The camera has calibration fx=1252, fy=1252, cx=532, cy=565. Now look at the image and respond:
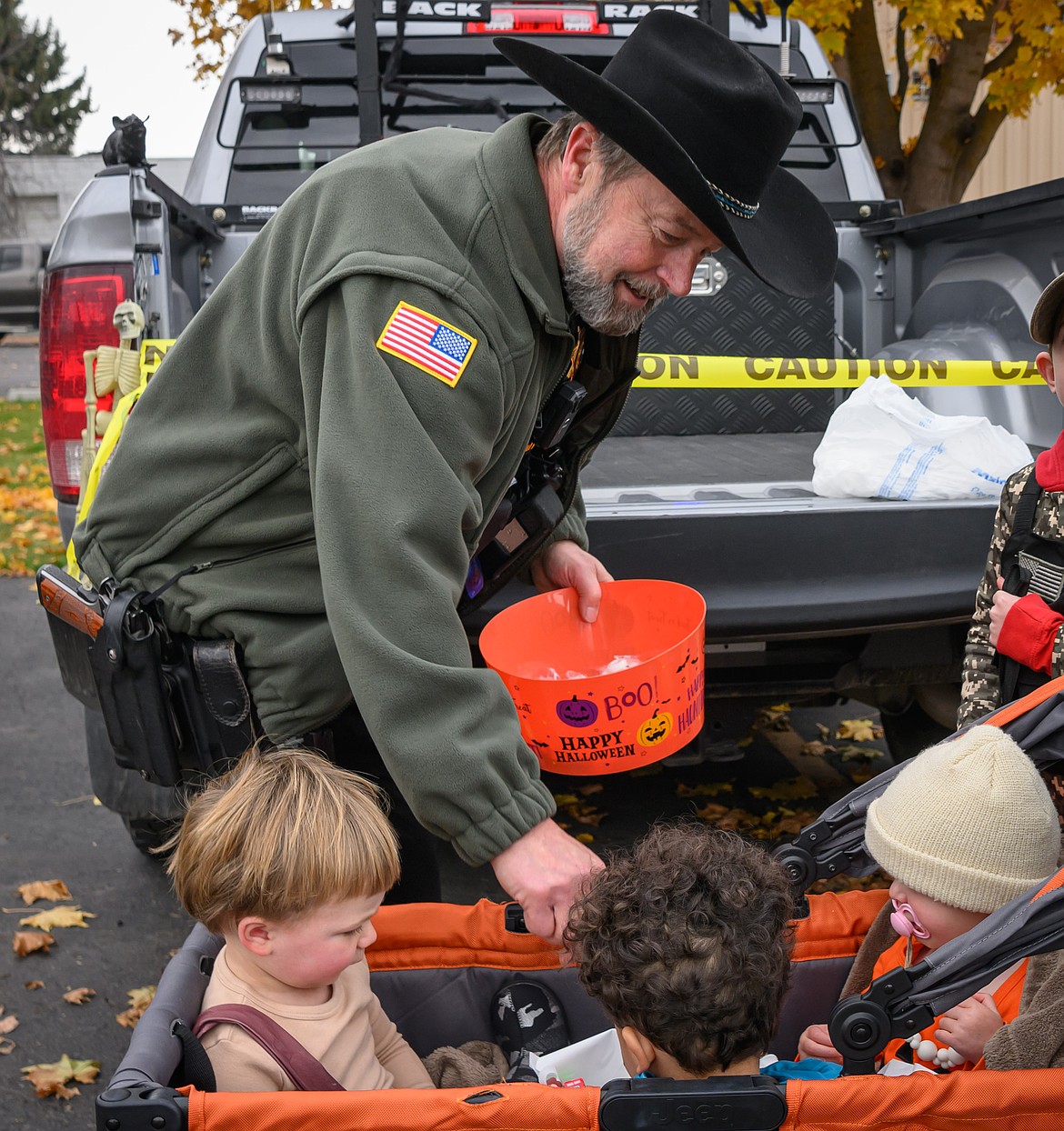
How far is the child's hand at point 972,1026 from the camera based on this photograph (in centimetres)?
198

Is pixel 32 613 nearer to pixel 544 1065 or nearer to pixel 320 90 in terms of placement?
pixel 320 90

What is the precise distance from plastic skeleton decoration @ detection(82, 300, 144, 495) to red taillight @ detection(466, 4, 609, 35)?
216 centimetres

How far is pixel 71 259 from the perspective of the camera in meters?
3.30

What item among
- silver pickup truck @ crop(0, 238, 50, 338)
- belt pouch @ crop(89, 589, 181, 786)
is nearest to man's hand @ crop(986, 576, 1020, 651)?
belt pouch @ crop(89, 589, 181, 786)

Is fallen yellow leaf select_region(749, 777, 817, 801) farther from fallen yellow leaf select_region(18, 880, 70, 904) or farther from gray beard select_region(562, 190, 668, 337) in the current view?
gray beard select_region(562, 190, 668, 337)

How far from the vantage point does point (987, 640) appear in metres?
2.60

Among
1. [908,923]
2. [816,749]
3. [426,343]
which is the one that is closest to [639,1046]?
[908,923]

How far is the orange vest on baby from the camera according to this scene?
2.00 metres

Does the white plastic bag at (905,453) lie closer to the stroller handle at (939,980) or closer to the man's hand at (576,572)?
the man's hand at (576,572)

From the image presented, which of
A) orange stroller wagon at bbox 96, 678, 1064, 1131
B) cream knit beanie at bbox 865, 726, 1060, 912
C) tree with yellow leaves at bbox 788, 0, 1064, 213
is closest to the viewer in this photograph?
orange stroller wagon at bbox 96, 678, 1064, 1131

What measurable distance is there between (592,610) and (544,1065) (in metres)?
0.94

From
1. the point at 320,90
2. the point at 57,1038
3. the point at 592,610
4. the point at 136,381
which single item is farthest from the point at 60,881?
the point at 320,90

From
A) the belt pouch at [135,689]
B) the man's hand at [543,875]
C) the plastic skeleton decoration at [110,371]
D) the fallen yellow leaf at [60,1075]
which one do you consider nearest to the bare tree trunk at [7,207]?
the plastic skeleton decoration at [110,371]

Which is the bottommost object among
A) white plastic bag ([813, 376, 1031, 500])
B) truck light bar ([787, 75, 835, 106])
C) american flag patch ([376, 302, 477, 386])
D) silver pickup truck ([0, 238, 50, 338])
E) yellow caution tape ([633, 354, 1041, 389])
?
white plastic bag ([813, 376, 1031, 500])
